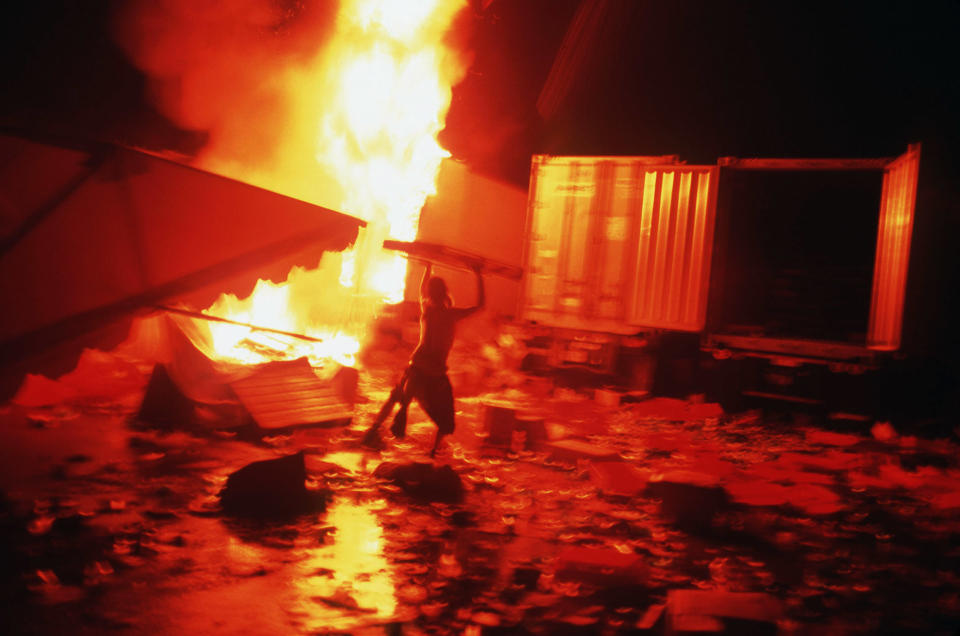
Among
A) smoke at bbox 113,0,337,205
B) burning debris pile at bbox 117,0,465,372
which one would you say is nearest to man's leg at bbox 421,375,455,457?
burning debris pile at bbox 117,0,465,372

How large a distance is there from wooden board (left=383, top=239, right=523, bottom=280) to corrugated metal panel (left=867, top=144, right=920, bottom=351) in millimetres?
5550

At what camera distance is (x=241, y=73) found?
40.8 ft

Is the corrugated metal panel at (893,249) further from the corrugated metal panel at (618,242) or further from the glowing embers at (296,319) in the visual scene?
the glowing embers at (296,319)

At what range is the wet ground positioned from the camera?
3244 mm

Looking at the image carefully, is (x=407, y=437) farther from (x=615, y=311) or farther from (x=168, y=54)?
(x=168, y=54)

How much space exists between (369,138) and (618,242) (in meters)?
6.17

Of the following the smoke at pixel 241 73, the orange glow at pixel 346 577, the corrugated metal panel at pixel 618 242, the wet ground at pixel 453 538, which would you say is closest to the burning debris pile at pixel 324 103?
the smoke at pixel 241 73

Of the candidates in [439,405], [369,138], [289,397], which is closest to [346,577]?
[439,405]

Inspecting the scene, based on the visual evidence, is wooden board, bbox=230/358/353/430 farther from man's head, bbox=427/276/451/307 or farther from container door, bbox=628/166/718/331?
container door, bbox=628/166/718/331

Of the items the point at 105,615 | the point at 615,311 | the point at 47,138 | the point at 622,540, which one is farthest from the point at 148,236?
the point at 615,311

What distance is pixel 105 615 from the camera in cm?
299

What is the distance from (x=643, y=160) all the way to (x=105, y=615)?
8.89 meters

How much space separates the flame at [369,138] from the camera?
1257 centimetres

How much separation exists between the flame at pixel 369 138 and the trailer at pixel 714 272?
3.92 meters
